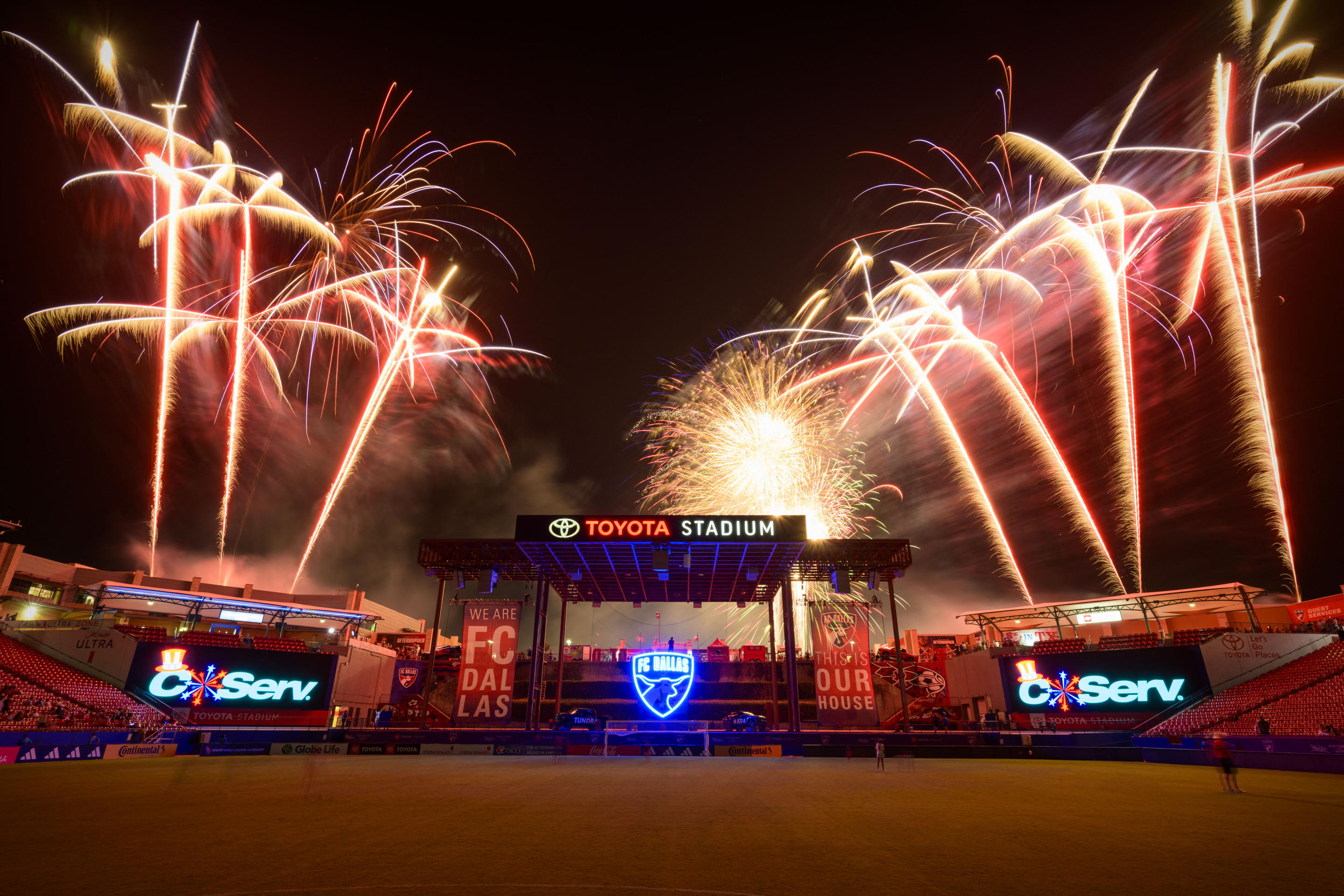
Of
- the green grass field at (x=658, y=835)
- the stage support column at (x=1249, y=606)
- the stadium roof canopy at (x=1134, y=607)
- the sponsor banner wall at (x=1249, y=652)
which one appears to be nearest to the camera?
the green grass field at (x=658, y=835)

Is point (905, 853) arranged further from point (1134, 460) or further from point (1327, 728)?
point (1134, 460)

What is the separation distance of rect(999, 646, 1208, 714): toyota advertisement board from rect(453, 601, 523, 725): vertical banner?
30.2 meters

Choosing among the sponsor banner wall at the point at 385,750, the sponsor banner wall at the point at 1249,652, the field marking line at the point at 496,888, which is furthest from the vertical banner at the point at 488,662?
the sponsor banner wall at the point at 1249,652

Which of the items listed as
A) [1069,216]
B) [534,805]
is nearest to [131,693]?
[534,805]

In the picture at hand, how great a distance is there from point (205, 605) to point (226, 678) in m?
20.0

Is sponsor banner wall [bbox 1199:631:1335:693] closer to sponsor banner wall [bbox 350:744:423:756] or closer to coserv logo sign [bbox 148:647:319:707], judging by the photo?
sponsor banner wall [bbox 350:744:423:756]

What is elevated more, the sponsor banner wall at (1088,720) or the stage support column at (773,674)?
the stage support column at (773,674)

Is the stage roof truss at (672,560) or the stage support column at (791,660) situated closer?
the stage support column at (791,660)

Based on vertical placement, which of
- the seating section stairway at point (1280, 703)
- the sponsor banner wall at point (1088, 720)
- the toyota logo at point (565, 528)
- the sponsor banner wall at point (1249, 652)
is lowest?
the sponsor banner wall at point (1088, 720)

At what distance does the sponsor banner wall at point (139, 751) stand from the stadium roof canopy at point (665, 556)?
11850mm

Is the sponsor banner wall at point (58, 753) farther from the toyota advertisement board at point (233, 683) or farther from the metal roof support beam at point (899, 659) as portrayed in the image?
the metal roof support beam at point (899, 659)

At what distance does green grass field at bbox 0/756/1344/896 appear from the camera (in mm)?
6445

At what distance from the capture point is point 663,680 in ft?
104

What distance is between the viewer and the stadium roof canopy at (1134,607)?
126 ft
